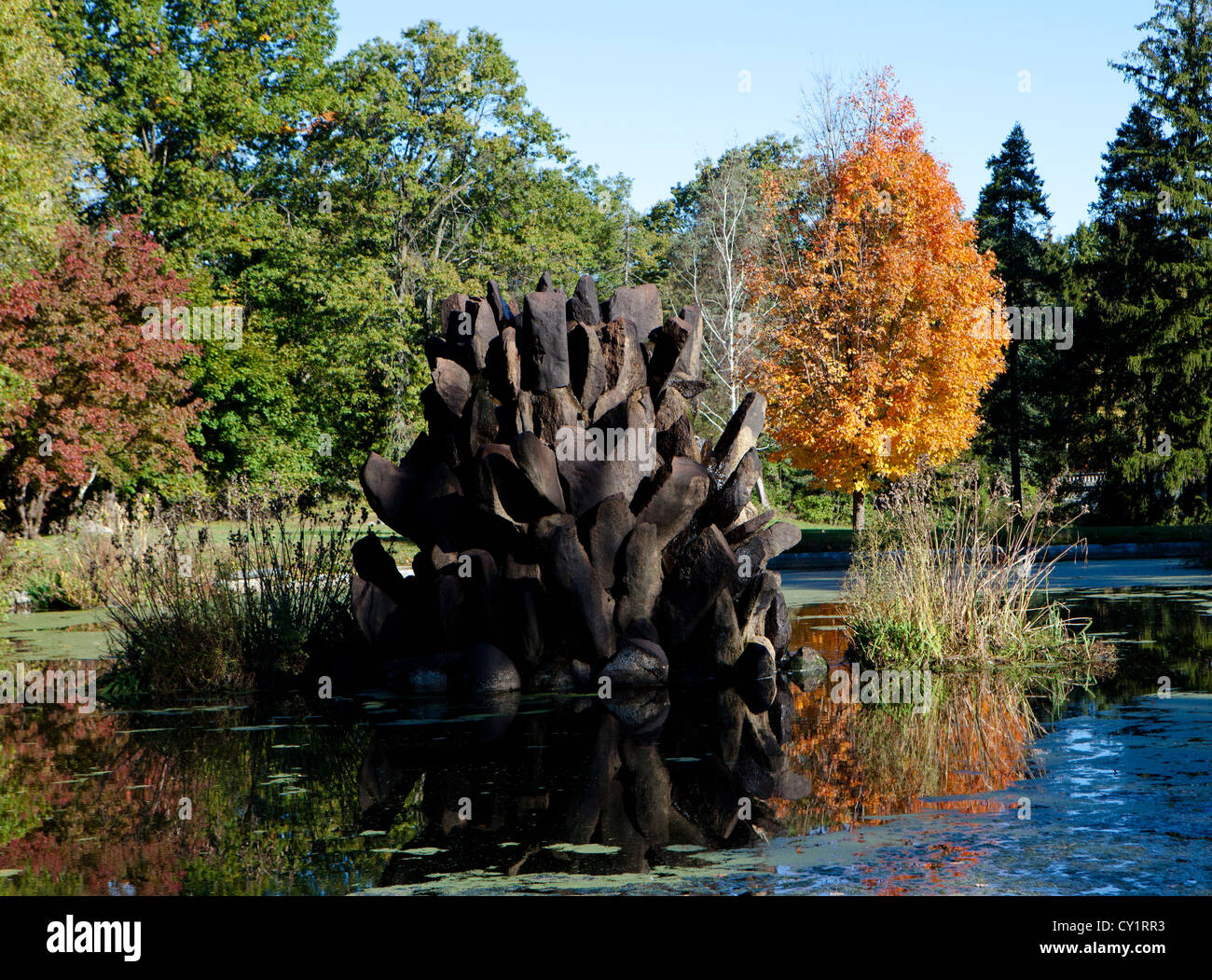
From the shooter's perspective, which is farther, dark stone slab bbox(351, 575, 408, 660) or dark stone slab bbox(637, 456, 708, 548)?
dark stone slab bbox(351, 575, 408, 660)

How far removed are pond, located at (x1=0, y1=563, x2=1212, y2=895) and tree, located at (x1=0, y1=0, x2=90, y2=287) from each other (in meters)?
14.1

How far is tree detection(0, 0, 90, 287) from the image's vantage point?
832 inches

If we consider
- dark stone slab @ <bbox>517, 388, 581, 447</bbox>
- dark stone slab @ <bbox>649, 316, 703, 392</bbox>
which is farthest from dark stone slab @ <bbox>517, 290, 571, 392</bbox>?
dark stone slab @ <bbox>649, 316, 703, 392</bbox>

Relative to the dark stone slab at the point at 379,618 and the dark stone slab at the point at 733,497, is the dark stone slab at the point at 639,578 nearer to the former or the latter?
the dark stone slab at the point at 733,497

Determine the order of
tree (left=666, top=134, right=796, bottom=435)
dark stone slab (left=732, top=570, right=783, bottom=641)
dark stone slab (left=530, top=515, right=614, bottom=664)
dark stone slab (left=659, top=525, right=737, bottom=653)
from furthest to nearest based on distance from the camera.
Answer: tree (left=666, top=134, right=796, bottom=435) < dark stone slab (left=732, top=570, right=783, bottom=641) < dark stone slab (left=659, top=525, right=737, bottom=653) < dark stone slab (left=530, top=515, right=614, bottom=664)

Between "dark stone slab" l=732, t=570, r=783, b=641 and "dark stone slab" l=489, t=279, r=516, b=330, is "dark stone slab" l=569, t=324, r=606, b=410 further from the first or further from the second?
"dark stone slab" l=732, t=570, r=783, b=641

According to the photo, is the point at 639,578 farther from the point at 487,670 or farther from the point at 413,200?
the point at 413,200

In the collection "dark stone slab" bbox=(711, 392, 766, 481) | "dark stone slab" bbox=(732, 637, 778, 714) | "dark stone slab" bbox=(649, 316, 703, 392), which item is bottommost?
"dark stone slab" bbox=(732, 637, 778, 714)

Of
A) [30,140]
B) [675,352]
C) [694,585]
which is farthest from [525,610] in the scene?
[30,140]

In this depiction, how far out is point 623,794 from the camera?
6.51m

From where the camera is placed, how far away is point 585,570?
9602 mm

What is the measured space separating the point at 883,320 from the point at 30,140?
58.6 ft
